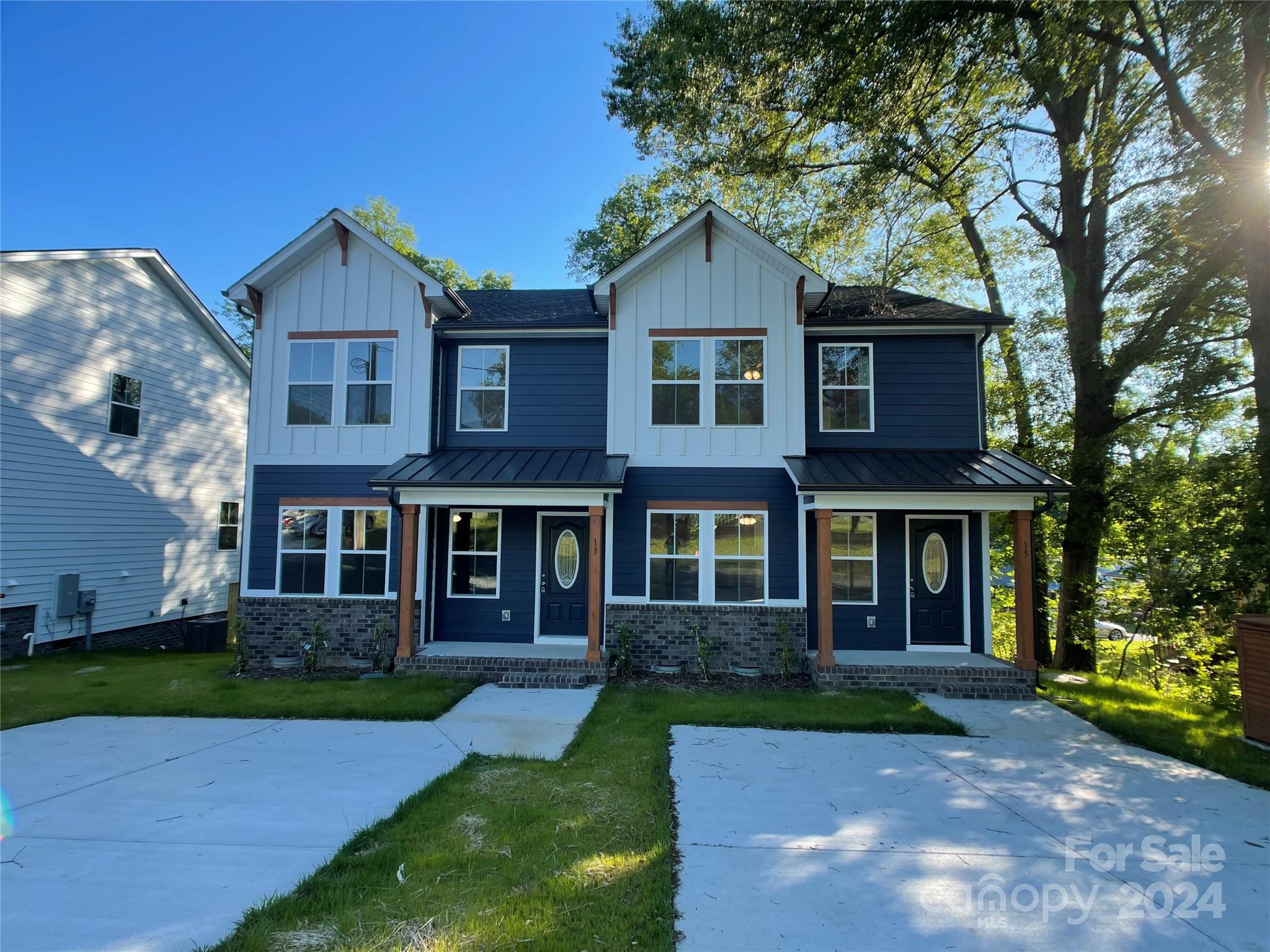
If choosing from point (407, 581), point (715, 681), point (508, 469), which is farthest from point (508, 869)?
point (508, 469)

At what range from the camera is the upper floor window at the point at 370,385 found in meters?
10.1

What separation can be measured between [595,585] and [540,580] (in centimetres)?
164

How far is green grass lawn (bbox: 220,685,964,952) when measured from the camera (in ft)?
10.0

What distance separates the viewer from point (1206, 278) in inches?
391

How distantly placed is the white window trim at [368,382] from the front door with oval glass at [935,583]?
873cm

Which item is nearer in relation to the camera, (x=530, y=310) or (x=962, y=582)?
(x=962, y=582)

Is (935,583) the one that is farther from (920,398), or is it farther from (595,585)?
(595,585)

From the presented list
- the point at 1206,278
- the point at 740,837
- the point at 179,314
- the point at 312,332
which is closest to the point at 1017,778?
the point at 740,837

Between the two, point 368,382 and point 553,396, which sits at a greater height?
point 368,382

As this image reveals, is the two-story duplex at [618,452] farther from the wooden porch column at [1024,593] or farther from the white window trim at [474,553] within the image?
the wooden porch column at [1024,593]

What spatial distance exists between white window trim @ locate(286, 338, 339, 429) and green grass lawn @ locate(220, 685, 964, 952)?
6.84 meters

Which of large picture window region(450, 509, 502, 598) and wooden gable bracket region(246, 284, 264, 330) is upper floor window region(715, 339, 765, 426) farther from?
wooden gable bracket region(246, 284, 264, 330)

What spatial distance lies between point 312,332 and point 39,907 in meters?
8.62

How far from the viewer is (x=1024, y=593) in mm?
8508
